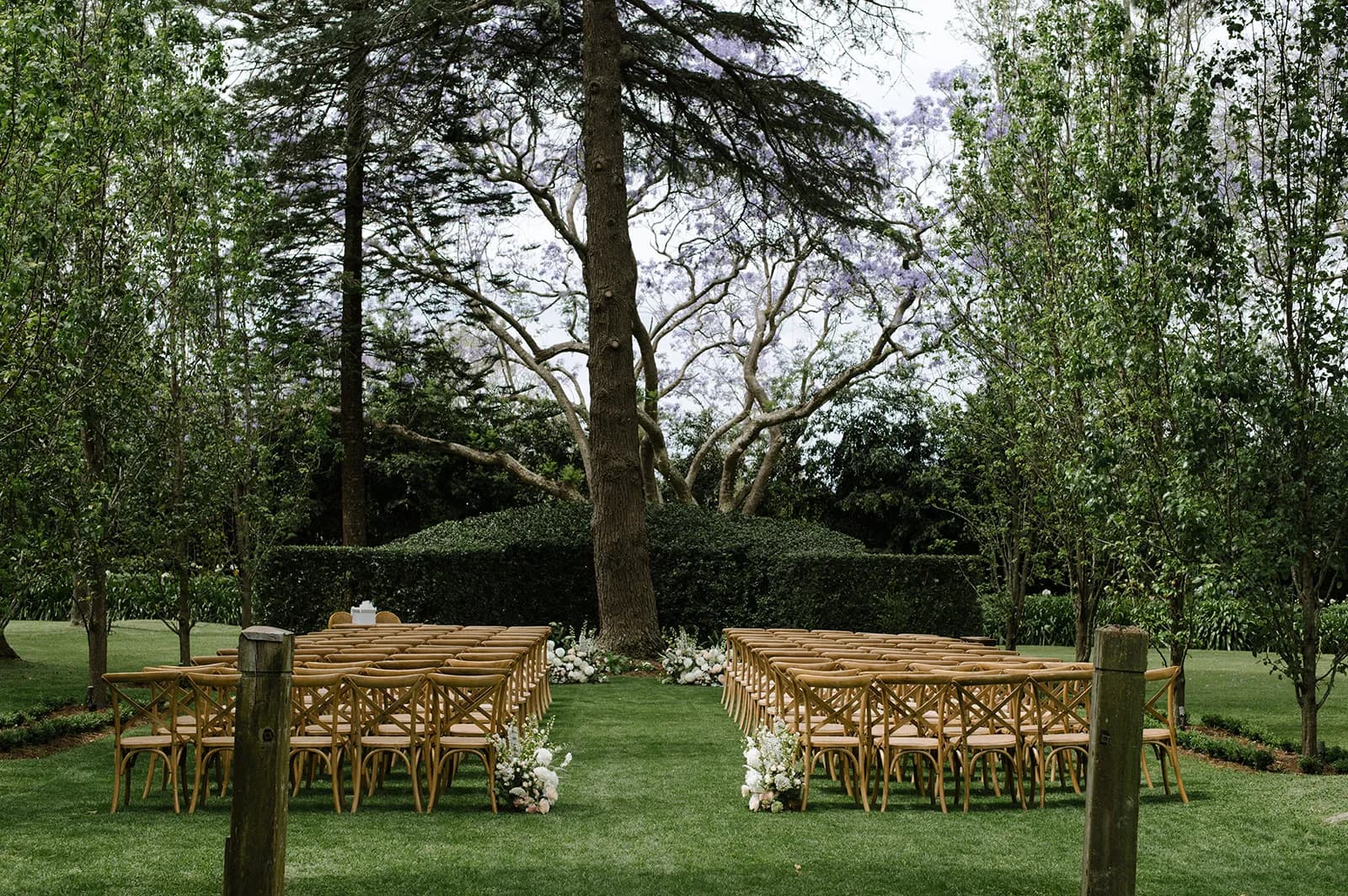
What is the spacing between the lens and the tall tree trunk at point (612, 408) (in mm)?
15906

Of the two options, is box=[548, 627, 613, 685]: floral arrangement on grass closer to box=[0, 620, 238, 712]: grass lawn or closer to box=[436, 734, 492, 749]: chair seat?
box=[0, 620, 238, 712]: grass lawn

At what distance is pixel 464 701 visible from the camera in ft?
24.1

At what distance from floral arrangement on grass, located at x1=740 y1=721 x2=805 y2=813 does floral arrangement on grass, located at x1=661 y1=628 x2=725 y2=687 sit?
676cm

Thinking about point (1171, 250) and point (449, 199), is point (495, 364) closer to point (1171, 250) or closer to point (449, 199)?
point (449, 199)

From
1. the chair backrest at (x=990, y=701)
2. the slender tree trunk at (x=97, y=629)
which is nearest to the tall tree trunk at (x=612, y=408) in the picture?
the slender tree trunk at (x=97, y=629)

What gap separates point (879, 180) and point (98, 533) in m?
12.1

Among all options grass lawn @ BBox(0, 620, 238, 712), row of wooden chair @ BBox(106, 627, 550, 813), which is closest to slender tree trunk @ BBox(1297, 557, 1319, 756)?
row of wooden chair @ BBox(106, 627, 550, 813)

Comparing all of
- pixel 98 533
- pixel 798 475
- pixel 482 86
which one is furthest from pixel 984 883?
pixel 798 475

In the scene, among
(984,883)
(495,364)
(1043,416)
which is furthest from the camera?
(495,364)

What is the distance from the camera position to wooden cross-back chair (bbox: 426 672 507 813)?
7094mm

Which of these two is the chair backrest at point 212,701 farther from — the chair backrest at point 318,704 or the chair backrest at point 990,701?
the chair backrest at point 990,701

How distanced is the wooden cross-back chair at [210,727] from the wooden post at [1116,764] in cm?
489

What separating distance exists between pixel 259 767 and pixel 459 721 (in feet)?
13.0

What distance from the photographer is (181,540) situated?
12.8m
